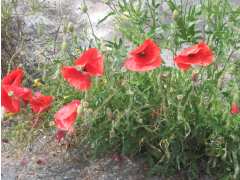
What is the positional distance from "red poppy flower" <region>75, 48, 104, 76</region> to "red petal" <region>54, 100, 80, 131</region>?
0.43ft

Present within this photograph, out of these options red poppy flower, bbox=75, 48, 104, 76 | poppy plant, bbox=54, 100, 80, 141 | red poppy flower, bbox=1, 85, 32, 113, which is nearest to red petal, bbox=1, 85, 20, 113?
red poppy flower, bbox=1, 85, 32, 113

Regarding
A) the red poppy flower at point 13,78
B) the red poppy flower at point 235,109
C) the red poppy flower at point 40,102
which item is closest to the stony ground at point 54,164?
the red poppy flower at point 40,102

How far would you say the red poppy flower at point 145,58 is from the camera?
2205mm

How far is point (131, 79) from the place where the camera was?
2422 millimetres

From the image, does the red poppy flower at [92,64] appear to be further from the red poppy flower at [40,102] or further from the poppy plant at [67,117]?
the red poppy flower at [40,102]

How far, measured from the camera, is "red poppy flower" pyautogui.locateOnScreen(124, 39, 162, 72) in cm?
221

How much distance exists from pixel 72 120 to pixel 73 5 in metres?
1.62

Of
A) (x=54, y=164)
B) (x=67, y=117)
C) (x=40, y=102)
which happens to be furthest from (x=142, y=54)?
(x=54, y=164)

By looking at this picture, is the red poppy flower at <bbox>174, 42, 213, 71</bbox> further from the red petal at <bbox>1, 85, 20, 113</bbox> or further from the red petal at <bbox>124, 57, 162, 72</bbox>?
the red petal at <bbox>1, 85, 20, 113</bbox>

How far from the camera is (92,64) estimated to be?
229cm

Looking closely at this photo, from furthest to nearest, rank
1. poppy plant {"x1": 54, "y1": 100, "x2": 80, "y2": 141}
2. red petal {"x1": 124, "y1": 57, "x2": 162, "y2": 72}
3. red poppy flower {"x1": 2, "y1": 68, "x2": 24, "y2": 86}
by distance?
1. red poppy flower {"x1": 2, "y1": 68, "x2": 24, "y2": 86}
2. poppy plant {"x1": 54, "y1": 100, "x2": 80, "y2": 141}
3. red petal {"x1": 124, "y1": 57, "x2": 162, "y2": 72}

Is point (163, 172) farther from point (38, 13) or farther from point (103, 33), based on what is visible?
point (38, 13)

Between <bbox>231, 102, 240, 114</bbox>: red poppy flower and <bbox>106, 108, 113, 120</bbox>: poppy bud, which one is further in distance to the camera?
<bbox>106, 108, 113, 120</bbox>: poppy bud

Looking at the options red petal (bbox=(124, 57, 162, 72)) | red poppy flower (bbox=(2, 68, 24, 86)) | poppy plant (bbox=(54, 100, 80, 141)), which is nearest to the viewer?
red petal (bbox=(124, 57, 162, 72))
